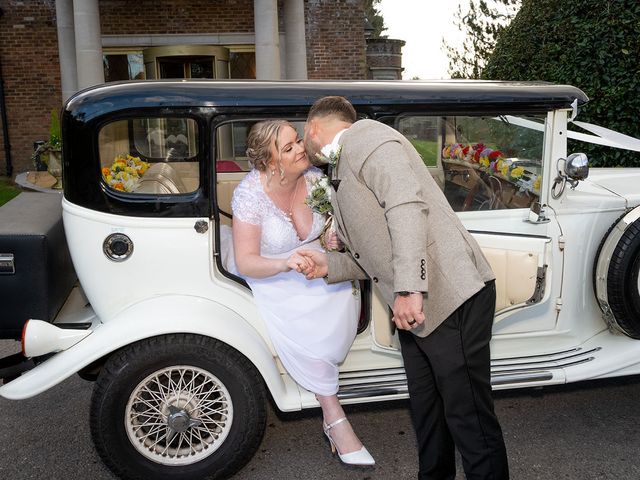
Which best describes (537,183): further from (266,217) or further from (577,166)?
(266,217)

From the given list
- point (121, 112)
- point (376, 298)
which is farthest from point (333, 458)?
point (121, 112)

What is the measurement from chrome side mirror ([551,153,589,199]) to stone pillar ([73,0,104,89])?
1012 centimetres

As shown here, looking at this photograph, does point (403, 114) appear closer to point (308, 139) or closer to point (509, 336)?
point (308, 139)

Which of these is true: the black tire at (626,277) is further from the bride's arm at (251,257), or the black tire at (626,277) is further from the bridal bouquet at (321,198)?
the bride's arm at (251,257)

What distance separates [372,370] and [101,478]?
4.84ft

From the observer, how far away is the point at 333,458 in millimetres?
3475

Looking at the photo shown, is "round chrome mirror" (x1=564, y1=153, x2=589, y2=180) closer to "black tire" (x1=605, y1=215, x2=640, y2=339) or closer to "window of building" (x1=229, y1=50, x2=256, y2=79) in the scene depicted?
"black tire" (x1=605, y1=215, x2=640, y2=339)

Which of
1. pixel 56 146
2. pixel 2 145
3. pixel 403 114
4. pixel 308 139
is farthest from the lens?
pixel 2 145

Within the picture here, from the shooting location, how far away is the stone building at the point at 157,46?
13688 millimetres

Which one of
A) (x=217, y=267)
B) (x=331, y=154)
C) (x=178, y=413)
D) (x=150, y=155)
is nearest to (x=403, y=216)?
(x=331, y=154)

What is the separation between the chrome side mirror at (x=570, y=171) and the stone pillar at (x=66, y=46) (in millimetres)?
11345

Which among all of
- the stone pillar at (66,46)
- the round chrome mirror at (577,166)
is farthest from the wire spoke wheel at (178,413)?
the stone pillar at (66,46)

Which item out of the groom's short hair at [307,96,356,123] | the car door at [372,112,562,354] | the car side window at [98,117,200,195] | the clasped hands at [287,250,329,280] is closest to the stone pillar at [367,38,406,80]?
the car door at [372,112,562,354]

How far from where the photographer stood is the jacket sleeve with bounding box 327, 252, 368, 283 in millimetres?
2953
